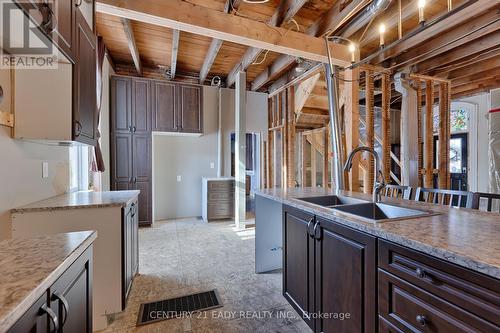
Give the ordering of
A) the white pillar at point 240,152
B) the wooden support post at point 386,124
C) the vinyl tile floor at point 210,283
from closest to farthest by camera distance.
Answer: the vinyl tile floor at point 210,283
the wooden support post at point 386,124
the white pillar at point 240,152

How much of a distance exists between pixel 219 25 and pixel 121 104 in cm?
270

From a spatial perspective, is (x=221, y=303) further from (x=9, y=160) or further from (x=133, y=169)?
(x=133, y=169)

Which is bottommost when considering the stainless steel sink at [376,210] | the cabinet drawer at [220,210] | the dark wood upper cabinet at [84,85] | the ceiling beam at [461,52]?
the cabinet drawer at [220,210]

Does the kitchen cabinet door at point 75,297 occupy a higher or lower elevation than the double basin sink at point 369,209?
lower

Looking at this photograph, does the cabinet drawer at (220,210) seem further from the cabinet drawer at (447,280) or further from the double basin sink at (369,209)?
the cabinet drawer at (447,280)

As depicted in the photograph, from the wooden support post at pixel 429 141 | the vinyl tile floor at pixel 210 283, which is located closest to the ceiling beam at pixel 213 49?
the vinyl tile floor at pixel 210 283

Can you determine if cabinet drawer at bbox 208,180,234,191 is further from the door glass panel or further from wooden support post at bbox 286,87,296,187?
the door glass panel

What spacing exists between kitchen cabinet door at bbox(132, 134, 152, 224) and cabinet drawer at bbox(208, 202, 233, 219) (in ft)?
3.71

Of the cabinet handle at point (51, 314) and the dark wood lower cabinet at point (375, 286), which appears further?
the dark wood lower cabinet at point (375, 286)

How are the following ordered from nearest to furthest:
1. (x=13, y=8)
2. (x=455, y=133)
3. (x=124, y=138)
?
(x=13, y=8) → (x=124, y=138) → (x=455, y=133)

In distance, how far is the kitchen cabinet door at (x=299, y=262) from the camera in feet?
5.62

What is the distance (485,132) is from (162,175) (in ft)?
23.0

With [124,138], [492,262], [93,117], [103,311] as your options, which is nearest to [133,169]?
[124,138]

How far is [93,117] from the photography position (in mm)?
2064
